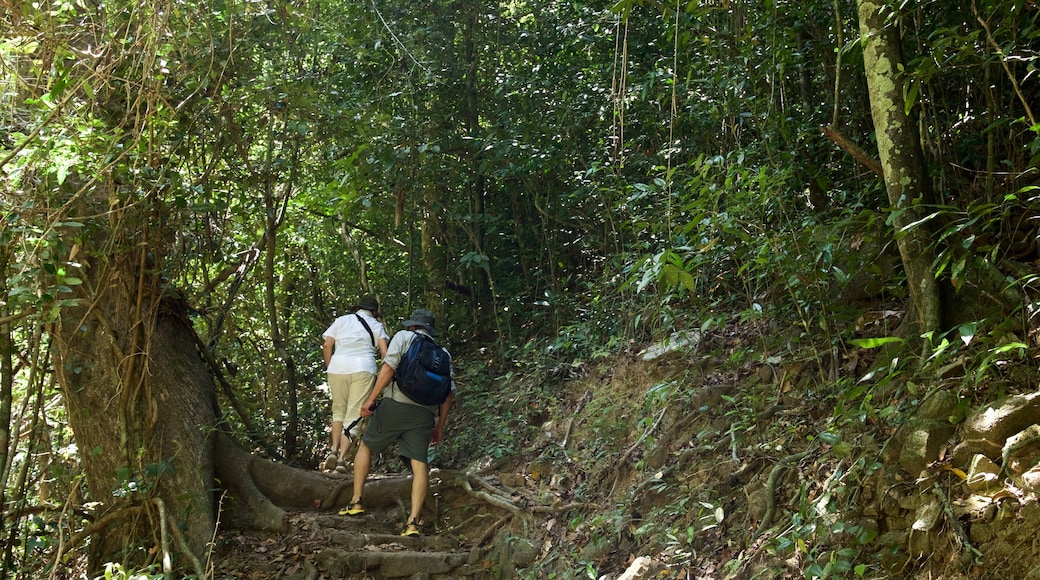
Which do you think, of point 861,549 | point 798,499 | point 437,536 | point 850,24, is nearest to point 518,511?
point 437,536

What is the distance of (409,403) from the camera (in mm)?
7047

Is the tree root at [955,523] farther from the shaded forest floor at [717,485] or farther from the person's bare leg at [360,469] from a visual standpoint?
the person's bare leg at [360,469]

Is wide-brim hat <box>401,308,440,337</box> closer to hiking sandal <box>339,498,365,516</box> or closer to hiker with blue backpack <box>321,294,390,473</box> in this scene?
hiker with blue backpack <box>321,294,390,473</box>

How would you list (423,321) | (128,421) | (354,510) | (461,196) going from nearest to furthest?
(128,421) < (354,510) < (423,321) < (461,196)

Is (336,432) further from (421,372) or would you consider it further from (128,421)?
(128,421)

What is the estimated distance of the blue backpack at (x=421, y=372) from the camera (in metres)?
6.95

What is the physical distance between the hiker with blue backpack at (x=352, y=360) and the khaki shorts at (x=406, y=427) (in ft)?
1.28

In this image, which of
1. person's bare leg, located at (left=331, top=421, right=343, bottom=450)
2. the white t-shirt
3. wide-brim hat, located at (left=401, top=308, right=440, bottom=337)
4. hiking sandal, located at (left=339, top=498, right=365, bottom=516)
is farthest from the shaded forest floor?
wide-brim hat, located at (left=401, top=308, right=440, bottom=337)

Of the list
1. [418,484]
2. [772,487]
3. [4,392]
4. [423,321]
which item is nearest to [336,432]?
[418,484]

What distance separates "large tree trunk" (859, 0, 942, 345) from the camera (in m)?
4.13

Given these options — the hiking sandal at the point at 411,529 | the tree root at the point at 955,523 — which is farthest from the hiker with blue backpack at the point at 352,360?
the tree root at the point at 955,523

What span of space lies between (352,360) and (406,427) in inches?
32.9

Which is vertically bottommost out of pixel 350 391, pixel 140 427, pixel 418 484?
pixel 418 484

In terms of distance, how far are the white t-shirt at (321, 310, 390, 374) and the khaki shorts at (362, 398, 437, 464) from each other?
0.49 metres
